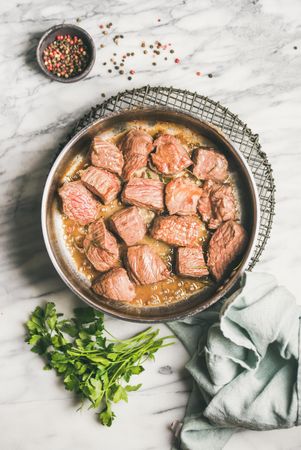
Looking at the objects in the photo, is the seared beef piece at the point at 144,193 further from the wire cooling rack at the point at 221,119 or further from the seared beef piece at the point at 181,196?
the wire cooling rack at the point at 221,119

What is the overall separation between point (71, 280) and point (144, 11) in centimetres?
186

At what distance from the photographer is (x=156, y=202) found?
3205mm

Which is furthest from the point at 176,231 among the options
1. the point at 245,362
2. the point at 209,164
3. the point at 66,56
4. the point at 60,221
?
the point at 66,56

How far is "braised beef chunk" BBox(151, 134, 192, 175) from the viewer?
317 cm

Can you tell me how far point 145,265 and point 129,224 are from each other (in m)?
0.27

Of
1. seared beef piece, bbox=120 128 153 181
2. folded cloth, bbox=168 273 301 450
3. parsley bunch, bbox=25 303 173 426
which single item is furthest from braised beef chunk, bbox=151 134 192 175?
parsley bunch, bbox=25 303 173 426

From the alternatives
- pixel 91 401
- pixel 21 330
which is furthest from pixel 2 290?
pixel 91 401

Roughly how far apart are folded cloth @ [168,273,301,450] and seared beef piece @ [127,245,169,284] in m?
0.42

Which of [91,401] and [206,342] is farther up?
[206,342]

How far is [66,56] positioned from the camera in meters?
3.37

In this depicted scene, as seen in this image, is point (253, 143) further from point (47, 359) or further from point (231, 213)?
point (47, 359)

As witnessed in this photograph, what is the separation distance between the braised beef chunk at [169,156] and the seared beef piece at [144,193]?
4.5 inches

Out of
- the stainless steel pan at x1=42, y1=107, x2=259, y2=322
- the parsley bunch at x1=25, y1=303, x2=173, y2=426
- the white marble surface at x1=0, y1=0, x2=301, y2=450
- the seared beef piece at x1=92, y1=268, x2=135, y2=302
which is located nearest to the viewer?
the stainless steel pan at x1=42, y1=107, x2=259, y2=322

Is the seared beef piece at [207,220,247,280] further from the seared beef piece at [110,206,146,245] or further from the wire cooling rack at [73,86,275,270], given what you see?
the seared beef piece at [110,206,146,245]
